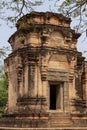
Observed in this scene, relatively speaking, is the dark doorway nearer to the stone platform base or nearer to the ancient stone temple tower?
the ancient stone temple tower

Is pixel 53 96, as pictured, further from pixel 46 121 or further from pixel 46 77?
pixel 46 121

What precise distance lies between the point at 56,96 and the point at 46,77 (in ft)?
5.24

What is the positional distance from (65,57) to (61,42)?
824 millimetres

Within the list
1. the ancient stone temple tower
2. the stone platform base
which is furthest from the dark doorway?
the stone platform base

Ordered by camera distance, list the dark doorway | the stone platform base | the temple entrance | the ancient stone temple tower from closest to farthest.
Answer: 1. the stone platform base
2. the ancient stone temple tower
3. the temple entrance
4. the dark doorway

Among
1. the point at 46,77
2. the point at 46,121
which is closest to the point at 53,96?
the point at 46,77

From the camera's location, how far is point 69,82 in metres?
16.2

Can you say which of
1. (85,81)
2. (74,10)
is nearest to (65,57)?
(85,81)

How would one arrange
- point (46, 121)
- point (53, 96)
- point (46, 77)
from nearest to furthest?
point (46, 121)
point (46, 77)
point (53, 96)

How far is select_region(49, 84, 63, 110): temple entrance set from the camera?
16.1 meters

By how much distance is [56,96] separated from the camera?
16.6m

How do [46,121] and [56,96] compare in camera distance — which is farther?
[56,96]

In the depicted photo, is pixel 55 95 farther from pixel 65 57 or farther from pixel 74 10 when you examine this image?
pixel 74 10

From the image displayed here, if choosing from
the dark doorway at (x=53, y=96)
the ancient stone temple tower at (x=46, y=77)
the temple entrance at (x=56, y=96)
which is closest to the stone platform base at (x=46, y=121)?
the ancient stone temple tower at (x=46, y=77)
